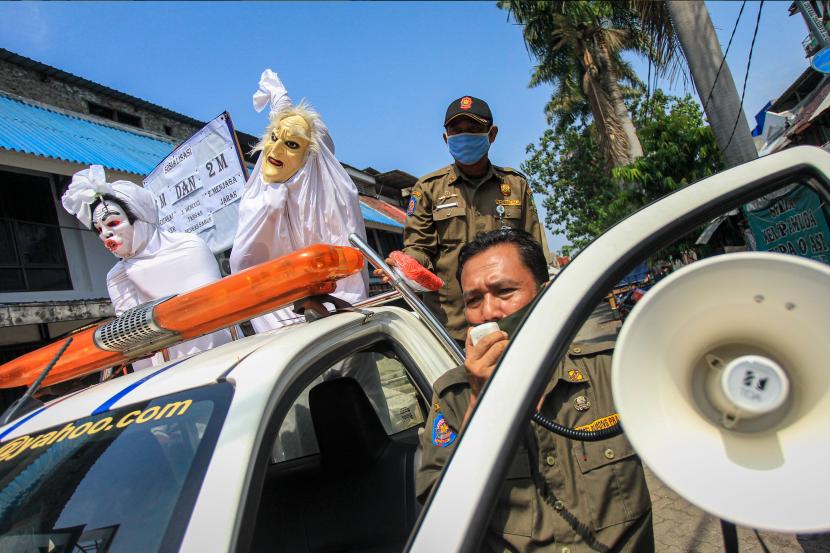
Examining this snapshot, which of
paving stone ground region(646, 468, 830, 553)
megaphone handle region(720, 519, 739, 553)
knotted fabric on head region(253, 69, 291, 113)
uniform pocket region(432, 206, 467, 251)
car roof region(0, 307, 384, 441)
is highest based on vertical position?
knotted fabric on head region(253, 69, 291, 113)

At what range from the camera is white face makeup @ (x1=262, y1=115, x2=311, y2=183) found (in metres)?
3.11

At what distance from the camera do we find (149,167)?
8438mm

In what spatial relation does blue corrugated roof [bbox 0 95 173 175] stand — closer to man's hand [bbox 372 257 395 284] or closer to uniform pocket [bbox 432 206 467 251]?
uniform pocket [bbox 432 206 467 251]

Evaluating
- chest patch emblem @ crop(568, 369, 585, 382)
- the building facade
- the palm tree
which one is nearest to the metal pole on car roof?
chest patch emblem @ crop(568, 369, 585, 382)

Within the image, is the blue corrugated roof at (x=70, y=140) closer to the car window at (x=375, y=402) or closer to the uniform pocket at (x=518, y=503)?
the car window at (x=375, y=402)

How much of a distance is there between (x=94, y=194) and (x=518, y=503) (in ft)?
9.76

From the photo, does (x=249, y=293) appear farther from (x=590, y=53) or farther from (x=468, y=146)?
(x=590, y=53)

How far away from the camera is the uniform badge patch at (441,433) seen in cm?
131

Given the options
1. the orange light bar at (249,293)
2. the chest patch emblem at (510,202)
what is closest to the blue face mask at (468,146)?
the chest patch emblem at (510,202)

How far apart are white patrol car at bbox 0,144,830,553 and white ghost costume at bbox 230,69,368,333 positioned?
48.5 inches

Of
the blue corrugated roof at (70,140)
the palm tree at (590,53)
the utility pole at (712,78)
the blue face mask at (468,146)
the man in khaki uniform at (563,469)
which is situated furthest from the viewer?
the palm tree at (590,53)

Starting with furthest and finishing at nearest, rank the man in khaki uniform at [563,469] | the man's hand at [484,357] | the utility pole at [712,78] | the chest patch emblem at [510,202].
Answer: the utility pole at [712,78]
the chest patch emblem at [510,202]
the man in khaki uniform at [563,469]
the man's hand at [484,357]

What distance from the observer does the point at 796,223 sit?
1.48m

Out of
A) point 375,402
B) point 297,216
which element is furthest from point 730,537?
point 297,216
